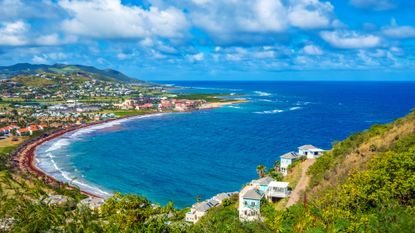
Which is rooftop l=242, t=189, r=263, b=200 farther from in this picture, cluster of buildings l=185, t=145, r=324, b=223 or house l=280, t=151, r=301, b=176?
house l=280, t=151, r=301, b=176

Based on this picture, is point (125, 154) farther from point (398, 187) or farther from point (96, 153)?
point (398, 187)

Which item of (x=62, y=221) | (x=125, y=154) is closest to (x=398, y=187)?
(x=62, y=221)

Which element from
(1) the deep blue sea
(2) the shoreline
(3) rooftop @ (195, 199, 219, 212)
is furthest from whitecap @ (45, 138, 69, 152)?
(3) rooftop @ (195, 199, 219, 212)

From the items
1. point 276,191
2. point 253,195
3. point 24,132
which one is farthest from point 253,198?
point 24,132

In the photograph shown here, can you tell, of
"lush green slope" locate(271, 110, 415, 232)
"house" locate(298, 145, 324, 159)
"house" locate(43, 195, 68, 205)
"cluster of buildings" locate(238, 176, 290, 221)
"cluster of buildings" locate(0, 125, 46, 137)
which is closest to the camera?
"house" locate(43, 195, 68, 205)

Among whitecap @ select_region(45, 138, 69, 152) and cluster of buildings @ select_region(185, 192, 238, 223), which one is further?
whitecap @ select_region(45, 138, 69, 152)

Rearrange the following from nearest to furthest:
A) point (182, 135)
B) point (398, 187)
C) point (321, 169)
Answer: point (398, 187) → point (321, 169) → point (182, 135)
